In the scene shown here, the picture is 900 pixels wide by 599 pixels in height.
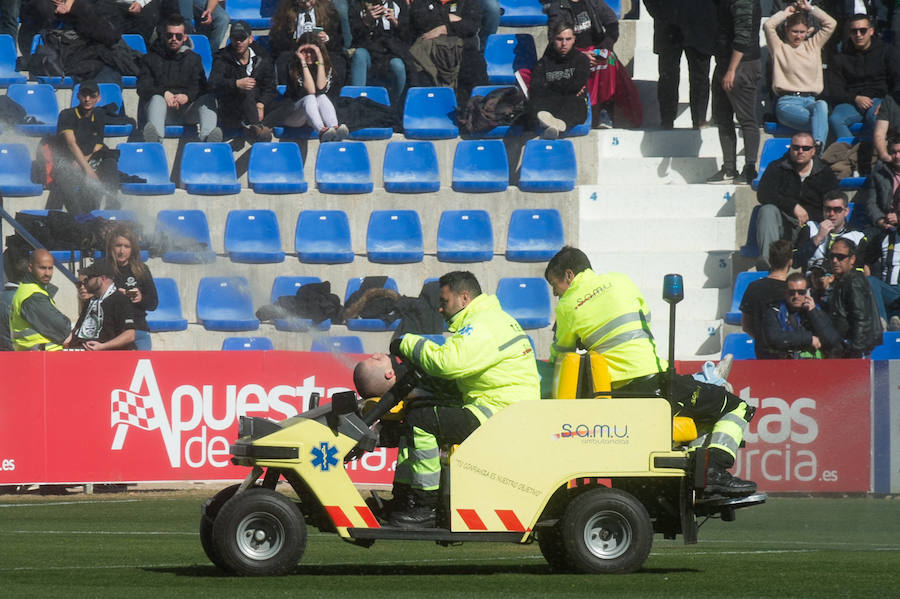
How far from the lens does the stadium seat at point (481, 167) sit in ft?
59.2

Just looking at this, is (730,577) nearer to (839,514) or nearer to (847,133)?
(839,514)

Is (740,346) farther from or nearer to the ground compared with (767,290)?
nearer to the ground

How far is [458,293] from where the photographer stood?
8625mm

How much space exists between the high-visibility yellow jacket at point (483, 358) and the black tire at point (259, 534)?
113cm

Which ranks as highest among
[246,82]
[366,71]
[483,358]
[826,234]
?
[366,71]

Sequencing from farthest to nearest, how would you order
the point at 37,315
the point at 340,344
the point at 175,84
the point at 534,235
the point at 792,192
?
1. the point at 175,84
2. the point at 534,235
3. the point at 792,192
4. the point at 340,344
5. the point at 37,315

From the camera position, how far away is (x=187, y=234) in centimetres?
1800

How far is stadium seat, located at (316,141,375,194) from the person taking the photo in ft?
60.0

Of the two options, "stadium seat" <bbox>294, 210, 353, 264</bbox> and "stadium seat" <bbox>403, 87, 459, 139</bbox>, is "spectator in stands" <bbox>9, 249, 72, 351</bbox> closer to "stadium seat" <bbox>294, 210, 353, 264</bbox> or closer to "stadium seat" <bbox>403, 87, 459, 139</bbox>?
"stadium seat" <bbox>294, 210, 353, 264</bbox>

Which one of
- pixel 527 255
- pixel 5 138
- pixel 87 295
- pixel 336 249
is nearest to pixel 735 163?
pixel 527 255

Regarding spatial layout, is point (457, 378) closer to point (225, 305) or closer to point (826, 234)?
point (826, 234)

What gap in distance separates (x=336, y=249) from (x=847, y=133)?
6.28 m

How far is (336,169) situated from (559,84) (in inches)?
116

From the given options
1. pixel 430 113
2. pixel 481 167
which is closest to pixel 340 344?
pixel 481 167
